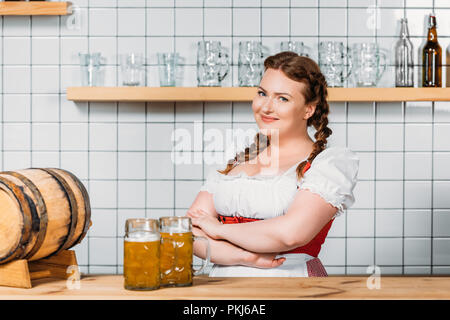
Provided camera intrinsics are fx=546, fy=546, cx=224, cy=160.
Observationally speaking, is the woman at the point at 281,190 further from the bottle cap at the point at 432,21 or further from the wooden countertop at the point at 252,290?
the bottle cap at the point at 432,21

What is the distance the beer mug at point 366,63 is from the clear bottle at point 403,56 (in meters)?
0.14

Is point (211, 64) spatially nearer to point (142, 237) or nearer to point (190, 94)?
point (190, 94)

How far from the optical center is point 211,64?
2221 mm

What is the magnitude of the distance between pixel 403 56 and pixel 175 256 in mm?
1713

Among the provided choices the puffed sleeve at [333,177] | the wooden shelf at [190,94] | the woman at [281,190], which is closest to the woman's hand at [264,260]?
the woman at [281,190]

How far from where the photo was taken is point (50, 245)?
115 centimetres

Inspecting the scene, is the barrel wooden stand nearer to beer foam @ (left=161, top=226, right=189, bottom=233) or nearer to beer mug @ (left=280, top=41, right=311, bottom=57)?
beer foam @ (left=161, top=226, right=189, bottom=233)

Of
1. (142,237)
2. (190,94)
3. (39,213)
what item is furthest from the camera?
(190,94)

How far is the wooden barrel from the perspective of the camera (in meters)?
1.06

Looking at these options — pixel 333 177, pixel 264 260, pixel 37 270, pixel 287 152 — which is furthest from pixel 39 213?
pixel 287 152

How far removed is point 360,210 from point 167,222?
1.56 metres

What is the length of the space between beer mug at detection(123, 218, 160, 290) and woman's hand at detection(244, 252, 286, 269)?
51 cm

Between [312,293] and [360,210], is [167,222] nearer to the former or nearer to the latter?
[312,293]
